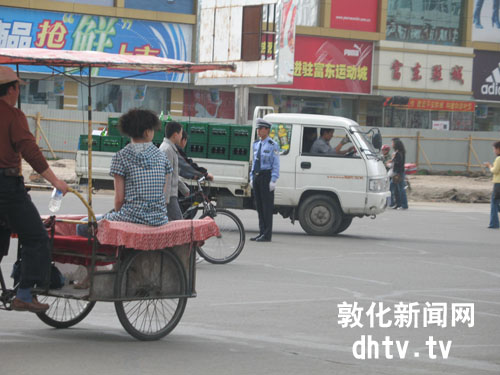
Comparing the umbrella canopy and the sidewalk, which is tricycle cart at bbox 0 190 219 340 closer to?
the umbrella canopy

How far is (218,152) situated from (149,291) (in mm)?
9940

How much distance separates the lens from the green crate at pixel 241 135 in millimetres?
16953

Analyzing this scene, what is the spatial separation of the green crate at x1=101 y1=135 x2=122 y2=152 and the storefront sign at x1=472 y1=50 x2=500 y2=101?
106 feet

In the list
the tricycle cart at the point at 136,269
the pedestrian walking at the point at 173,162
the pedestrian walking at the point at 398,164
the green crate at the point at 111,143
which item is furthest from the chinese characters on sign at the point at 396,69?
the tricycle cart at the point at 136,269

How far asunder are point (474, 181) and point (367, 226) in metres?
18.6

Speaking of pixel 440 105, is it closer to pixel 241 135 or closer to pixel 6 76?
pixel 241 135

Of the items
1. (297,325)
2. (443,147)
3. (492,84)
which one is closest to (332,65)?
(443,147)

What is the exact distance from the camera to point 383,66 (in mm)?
43688

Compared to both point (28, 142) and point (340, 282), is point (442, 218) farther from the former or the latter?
point (28, 142)

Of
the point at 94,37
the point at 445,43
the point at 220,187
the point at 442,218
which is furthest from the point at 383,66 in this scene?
the point at 220,187

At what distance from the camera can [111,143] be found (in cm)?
1750

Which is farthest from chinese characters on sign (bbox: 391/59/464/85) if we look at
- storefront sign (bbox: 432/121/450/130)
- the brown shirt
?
the brown shirt

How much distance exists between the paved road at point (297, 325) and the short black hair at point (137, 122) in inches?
63.2

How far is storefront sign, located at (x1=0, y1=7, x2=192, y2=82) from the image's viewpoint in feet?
121
